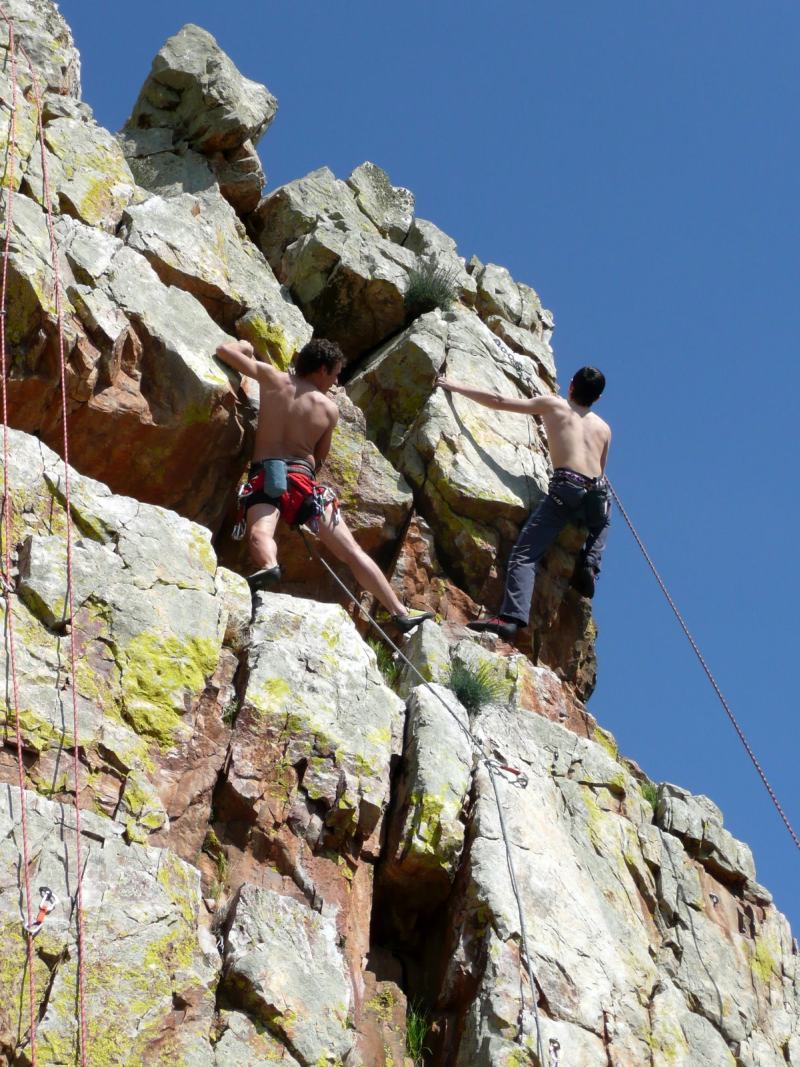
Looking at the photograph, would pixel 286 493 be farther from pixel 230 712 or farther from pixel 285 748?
pixel 285 748

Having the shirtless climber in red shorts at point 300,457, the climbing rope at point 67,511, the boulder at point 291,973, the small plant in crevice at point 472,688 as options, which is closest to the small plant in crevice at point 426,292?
the shirtless climber in red shorts at point 300,457

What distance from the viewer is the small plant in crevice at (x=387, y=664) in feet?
33.7

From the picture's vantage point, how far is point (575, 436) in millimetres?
12734

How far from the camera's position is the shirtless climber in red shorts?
1038 cm

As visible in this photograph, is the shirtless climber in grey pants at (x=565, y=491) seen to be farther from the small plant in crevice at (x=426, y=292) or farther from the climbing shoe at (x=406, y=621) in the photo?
the small plant in crevice at (x=426, y=292)

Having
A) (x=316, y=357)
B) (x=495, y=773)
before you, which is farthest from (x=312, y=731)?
(x=316, y=357)

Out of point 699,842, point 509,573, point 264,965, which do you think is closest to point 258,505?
point 509,573

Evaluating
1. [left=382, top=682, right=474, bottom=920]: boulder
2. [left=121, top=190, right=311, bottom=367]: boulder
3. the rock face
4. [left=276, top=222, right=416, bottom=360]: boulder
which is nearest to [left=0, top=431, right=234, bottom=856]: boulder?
the rock face

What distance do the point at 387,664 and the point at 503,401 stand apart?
3.47 m

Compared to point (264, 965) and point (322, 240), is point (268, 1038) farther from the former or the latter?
point (322, 240)

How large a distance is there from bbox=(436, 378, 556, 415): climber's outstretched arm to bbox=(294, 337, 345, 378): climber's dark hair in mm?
2041

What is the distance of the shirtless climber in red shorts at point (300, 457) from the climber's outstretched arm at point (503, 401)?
2036mm

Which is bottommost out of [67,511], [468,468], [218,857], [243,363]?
[218,857]

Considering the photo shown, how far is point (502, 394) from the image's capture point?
13.9m
